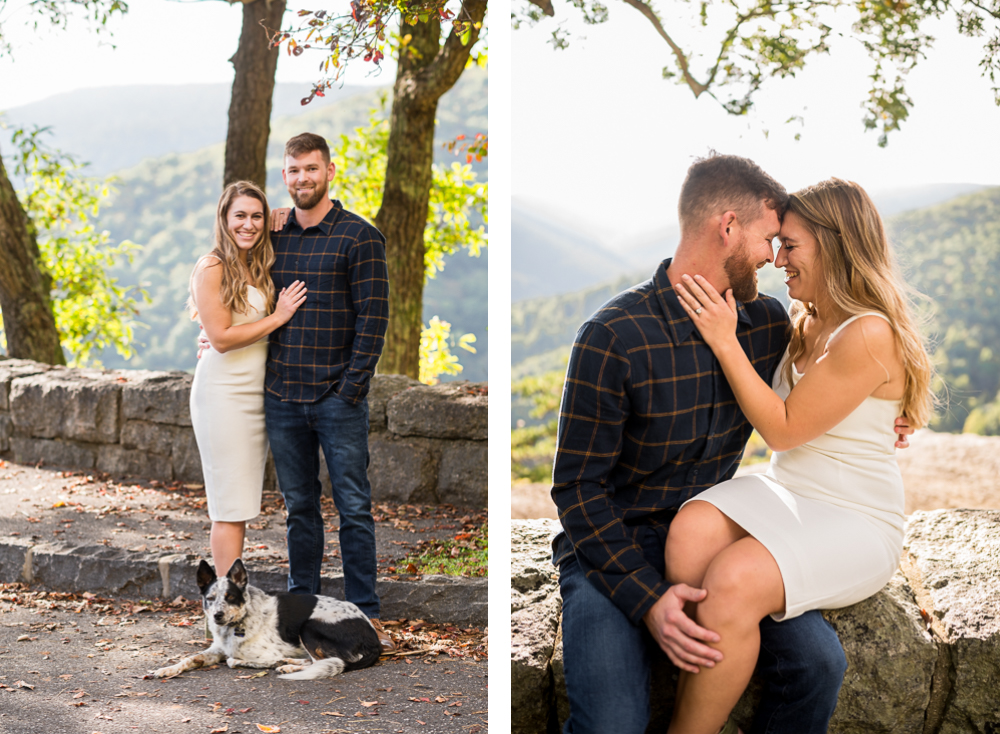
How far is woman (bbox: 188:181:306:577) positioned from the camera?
2.54 meters

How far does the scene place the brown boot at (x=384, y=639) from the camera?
8.39 feet

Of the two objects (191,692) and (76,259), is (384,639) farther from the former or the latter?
(76,259)

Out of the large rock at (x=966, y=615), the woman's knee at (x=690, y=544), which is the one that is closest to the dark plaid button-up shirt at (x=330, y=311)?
the woman's knee at (x=690, y=544)

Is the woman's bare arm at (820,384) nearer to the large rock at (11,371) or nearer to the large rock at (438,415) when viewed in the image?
the large rock at (438,415)

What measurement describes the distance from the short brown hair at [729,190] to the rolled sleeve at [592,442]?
0.38 m

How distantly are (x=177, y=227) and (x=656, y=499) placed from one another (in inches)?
972

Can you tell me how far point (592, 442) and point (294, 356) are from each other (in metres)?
1.24

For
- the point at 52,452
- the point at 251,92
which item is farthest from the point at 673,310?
the point at 52,452

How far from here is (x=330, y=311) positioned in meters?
2.60

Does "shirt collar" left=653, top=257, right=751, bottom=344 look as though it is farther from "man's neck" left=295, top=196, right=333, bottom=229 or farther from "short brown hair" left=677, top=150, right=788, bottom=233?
"man's neck" left=295, top=196, right=333, bottom=229

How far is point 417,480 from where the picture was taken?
3.97 meters

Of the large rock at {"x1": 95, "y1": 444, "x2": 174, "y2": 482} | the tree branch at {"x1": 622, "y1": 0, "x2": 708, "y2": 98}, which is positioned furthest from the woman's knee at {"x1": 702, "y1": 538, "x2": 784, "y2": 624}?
the large rock at {"x1": 95, "y1": 444, "x2": 174, "y2": 482}

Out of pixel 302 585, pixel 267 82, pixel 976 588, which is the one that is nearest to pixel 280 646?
pixel 302 585

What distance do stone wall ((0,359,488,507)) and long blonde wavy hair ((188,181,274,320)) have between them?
1.50 metres
